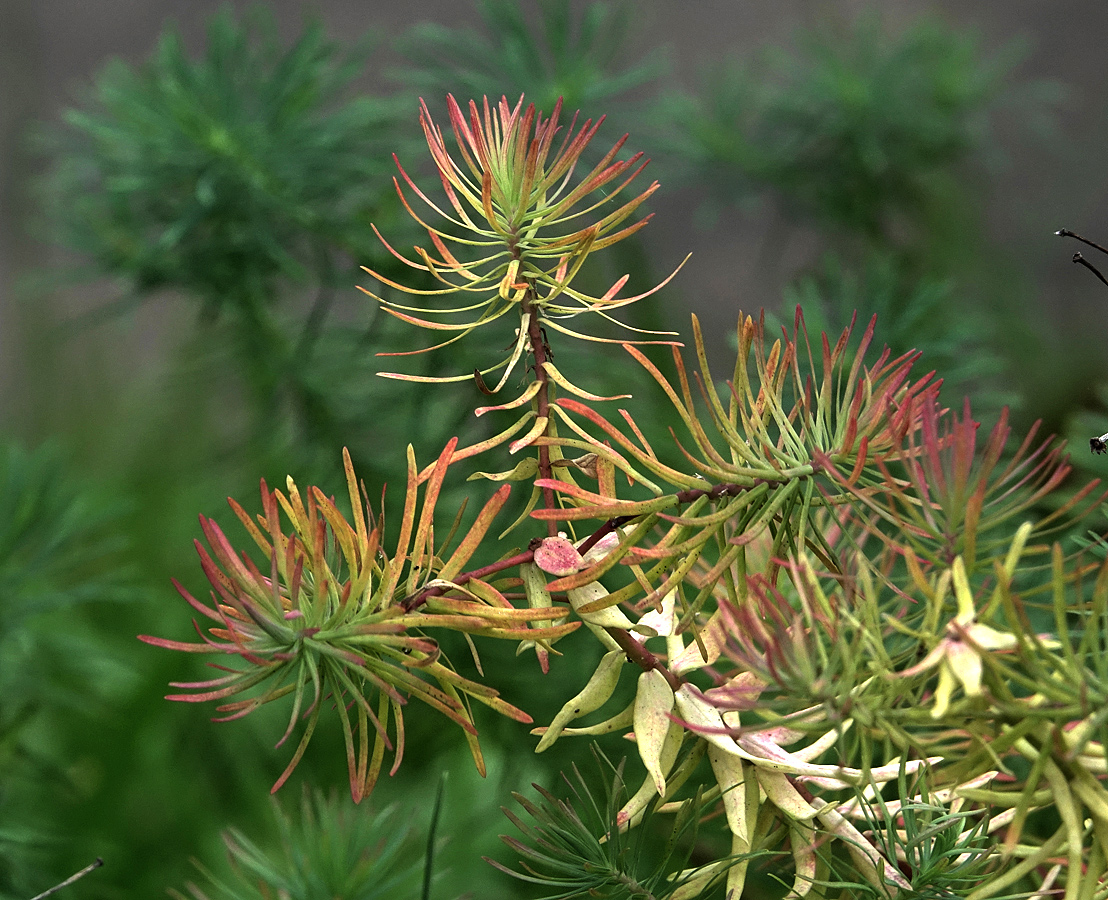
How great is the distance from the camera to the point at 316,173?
0.37 m

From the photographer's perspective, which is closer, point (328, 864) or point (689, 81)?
point (328, 864)

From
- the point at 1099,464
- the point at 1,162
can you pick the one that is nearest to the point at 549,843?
the point at 1099,464

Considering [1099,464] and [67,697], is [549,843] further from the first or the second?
[67,697]

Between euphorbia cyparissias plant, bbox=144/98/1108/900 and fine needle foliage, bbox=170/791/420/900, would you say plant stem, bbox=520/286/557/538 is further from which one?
fine needle foliage, bbox=170/791/420/900

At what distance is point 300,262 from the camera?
1.37 feet

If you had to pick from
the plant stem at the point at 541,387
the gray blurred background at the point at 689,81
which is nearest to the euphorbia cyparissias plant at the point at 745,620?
the plant stem at the point at 541,387

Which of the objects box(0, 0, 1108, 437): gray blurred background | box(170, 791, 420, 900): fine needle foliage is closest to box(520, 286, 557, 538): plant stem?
box(170, 791, 420, 900): fine needle foliage

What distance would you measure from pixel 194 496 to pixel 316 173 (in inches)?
16.3

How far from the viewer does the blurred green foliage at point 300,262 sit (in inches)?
14.0

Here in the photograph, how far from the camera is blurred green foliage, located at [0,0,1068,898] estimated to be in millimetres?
355

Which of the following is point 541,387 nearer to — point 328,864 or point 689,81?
point 328,864

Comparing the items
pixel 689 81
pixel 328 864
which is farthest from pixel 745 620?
pixel 689 81

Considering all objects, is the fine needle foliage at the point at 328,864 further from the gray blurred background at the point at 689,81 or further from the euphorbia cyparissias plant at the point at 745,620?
the gray blurred background at the point at 689,81

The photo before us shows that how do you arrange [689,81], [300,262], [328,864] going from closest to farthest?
[328,864] → [300,262] → [689,81]
